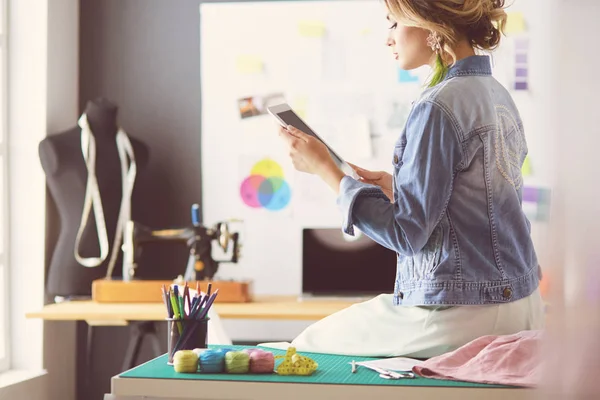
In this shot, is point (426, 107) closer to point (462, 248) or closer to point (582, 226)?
point (462, 248)

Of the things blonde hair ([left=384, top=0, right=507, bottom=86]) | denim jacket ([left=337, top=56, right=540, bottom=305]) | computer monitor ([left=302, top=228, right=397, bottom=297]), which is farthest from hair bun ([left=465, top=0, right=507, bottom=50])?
computer monitor ([left=302, top=228, right=397, bottom=297])

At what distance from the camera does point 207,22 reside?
3764 mm

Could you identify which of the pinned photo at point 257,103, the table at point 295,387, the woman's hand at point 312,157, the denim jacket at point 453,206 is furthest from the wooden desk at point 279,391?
the pinned photo at point 257,103

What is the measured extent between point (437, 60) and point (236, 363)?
2.26 ft

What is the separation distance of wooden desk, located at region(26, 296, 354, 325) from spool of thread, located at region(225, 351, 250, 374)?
4.95 ft

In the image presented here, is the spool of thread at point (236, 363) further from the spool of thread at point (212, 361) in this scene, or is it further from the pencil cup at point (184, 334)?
the pencil cup at point (184, 334)

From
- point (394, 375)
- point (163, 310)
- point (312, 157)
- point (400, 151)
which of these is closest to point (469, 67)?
point (400, 151)

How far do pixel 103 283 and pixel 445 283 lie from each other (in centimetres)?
205

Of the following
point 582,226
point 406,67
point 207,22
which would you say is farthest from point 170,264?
point 582,226

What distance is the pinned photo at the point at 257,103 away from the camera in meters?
3.71

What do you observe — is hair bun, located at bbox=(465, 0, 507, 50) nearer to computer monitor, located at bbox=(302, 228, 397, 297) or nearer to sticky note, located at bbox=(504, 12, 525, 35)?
computer monitor, located at bbox=(302, 228, 397, 297)

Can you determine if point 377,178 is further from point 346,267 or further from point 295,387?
point 346,267

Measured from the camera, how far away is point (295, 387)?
134cm

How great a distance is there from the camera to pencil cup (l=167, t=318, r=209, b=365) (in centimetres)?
155
